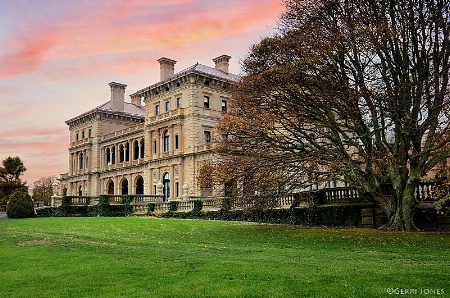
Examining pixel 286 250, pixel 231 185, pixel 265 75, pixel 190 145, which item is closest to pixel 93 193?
pixel 190 145

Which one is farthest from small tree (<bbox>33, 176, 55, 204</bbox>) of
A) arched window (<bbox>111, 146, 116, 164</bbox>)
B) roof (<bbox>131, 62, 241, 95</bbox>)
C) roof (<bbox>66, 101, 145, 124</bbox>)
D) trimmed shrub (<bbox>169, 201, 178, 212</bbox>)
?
trimmed shrub (<bbox>169, 201, 178, 212</bbox>)

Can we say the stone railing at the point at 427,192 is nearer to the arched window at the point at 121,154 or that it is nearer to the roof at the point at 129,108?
the arched window at the point at 121,154

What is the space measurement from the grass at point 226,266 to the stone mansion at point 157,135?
1054 inches

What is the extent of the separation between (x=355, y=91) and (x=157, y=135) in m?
42.6

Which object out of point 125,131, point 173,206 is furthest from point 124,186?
point 173,206

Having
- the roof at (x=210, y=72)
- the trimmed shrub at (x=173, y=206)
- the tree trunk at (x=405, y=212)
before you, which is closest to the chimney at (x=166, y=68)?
the roof at (x=210, y=72)

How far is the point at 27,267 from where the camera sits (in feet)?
37.4

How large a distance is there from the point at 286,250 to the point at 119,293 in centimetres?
707

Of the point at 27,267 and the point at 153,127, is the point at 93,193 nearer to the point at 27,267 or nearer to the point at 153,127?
the point at 153,127

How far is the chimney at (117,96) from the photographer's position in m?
73.6

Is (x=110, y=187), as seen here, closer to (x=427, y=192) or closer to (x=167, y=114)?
(x=167, y=114)

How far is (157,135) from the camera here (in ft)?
198

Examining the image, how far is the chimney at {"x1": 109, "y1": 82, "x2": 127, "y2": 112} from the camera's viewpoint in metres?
73.6

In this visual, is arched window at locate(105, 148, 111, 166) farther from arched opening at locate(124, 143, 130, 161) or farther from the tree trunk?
the tree trunk
